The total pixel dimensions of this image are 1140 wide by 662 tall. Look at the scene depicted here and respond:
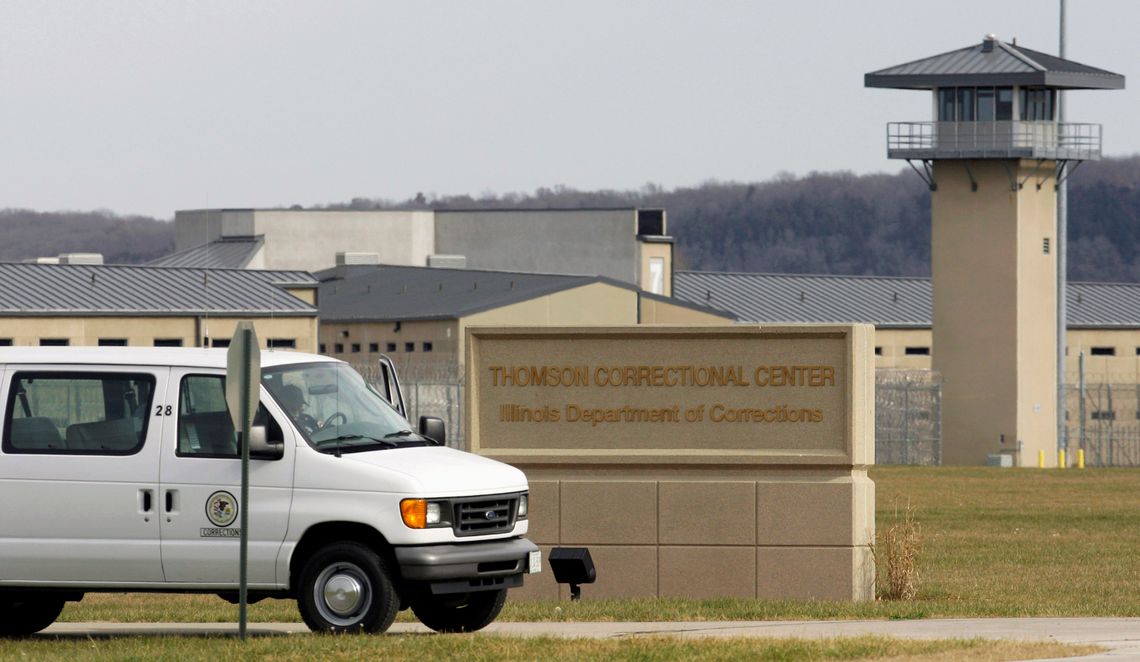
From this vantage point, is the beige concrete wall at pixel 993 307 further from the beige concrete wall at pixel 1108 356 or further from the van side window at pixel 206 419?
the van side window at pixel 206 419

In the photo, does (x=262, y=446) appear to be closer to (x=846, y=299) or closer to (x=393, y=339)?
(x=393, y=339)

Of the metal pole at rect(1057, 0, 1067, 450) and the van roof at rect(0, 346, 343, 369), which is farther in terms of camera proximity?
the metal pole at rect(1057, 0, 1067, 450)

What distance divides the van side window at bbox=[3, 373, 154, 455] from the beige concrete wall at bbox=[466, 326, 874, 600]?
5304 mm

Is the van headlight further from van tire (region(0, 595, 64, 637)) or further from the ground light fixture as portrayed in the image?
the ground light fixture

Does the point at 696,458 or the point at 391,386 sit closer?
the point at 391,386

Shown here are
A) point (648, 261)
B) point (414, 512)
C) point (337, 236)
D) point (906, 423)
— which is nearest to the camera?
point (414, 512)

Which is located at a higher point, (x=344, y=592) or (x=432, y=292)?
(x=432, y=292)

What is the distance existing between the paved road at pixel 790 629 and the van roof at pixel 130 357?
1993 millimetres

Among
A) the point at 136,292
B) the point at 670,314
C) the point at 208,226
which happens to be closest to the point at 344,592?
the point at 136,292

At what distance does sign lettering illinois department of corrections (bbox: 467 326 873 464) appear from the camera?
59.8 feet

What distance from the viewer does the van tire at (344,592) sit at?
44.9ft

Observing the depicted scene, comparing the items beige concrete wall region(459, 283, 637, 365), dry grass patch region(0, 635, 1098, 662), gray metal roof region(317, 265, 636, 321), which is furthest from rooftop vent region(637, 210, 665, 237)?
dry grass patch region(0, 635, 1098, 662)

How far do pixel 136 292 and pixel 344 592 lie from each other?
59.6 meters

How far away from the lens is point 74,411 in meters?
14.2
